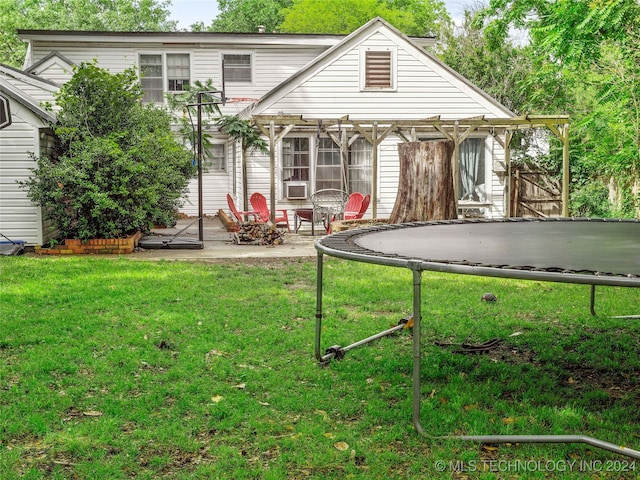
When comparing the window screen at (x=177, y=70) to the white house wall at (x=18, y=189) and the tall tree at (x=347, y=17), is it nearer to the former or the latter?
the white house wall at (x=18, y=189)

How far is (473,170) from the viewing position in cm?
1794

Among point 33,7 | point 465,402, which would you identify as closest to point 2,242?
point 465,402

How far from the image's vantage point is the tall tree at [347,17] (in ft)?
130

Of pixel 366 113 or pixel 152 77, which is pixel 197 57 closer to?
pixel 152 77

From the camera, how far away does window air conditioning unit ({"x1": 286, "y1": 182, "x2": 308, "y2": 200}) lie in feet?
55.2

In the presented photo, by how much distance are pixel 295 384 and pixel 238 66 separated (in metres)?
17.1

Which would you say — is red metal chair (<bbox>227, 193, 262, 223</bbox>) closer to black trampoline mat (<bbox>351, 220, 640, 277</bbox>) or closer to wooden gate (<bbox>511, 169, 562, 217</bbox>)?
black trampoline mat (<bbox>351, 220, 640, 277</bbox>)

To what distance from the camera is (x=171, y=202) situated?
14.3 metres

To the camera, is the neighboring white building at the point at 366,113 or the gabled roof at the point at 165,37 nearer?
the neighboring white building at the point at 366,113

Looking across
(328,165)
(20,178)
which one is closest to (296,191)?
(328,165)

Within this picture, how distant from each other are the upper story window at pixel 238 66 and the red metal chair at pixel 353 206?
6.81 m

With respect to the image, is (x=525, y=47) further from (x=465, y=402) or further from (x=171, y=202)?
(x=465, y=402)

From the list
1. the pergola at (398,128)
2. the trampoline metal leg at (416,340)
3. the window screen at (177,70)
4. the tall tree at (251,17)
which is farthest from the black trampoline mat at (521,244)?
the tall tree at (251,17)

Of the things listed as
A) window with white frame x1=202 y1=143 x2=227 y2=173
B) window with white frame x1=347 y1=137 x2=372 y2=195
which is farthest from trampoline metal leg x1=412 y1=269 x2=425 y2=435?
window with white frame x1=202 y1=143 x2=227 y2=173
